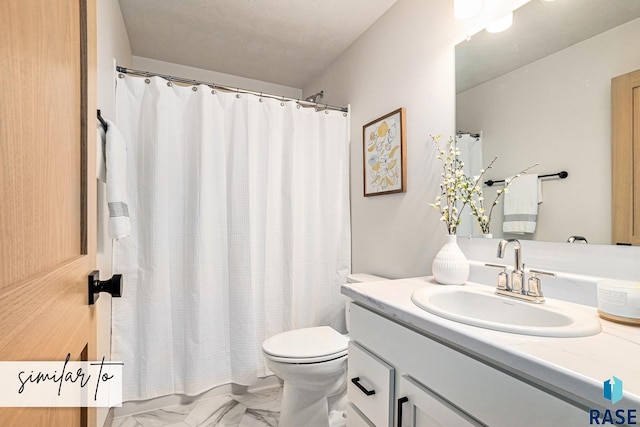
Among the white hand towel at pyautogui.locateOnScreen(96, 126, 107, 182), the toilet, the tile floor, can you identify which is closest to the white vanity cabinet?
the toilet

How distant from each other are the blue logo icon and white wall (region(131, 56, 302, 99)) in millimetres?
2999

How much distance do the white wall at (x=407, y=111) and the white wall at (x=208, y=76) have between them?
3.08 feet

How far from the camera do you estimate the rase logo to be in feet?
1.56

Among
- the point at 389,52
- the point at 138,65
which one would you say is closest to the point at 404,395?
the point at 389,52

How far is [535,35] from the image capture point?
118 cm

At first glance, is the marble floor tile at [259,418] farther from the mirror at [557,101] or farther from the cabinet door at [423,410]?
the mirror at [557,101]

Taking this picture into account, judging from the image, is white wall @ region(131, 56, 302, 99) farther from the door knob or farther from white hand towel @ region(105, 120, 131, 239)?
the door knob

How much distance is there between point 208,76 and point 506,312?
2812 millimetres

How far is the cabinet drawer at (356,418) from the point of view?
105 cm

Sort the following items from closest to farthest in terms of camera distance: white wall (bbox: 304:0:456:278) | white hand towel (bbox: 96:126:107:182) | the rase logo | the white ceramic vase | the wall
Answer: the rase logo < the wall < white hand towel (bbox: 96:126:107:182) < the white ceramic vase < white wall (bbox: 304:0:456:278)

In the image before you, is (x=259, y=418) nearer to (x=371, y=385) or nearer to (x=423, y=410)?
(x=371, y=385)

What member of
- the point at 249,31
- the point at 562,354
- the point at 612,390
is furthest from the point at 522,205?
the point at 249,31

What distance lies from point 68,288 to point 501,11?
67.2 inches

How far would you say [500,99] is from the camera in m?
1.29
